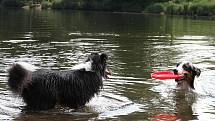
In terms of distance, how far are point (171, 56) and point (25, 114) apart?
36.9ft

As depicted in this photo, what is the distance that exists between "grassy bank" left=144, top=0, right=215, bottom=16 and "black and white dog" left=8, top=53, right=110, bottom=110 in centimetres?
5461

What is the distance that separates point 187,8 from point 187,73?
55958 millimetres

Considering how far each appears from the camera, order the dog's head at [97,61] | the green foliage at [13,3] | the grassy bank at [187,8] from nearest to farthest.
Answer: the dog's head at [97,61] < the grassy bank at [187,8] < the green foliage at [13,3]

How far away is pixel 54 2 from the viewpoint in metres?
97.4

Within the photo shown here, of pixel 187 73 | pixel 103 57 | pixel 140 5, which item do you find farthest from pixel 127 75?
pixel 140 5

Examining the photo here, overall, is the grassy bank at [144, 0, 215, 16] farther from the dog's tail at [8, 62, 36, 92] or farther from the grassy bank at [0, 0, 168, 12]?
the dog's tail at [8, 62, 36, 92]

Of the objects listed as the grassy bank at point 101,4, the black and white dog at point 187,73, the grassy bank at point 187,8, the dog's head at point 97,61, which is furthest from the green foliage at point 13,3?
the dog's head at point 97,61

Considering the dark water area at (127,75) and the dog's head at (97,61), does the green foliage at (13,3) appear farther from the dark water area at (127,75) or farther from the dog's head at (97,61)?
the dog's head at (97,61)

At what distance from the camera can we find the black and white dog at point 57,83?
1111cm

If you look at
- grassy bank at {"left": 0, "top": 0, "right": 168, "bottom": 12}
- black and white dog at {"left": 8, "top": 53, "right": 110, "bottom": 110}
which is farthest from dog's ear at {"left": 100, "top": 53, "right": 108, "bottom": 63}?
grassy bank at {"left": 0, "top": 0, "right": 168, "bottom": 12}

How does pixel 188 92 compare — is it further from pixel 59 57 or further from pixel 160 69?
pixel 59 57

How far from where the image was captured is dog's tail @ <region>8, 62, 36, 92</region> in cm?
1114

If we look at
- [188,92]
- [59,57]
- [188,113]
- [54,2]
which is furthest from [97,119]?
[54,2]

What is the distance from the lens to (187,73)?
45.9 feet
